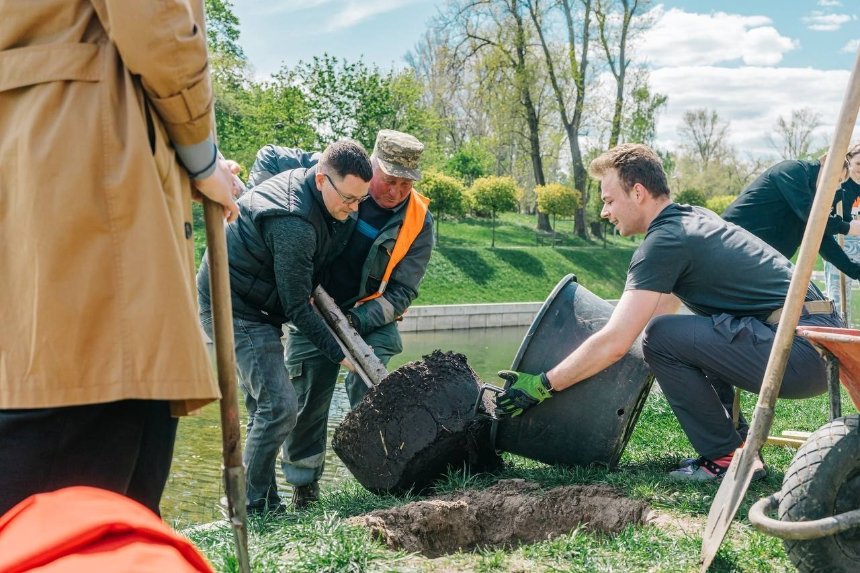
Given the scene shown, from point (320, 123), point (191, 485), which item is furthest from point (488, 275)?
point (191, 485)

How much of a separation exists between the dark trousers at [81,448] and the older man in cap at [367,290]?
9.83 ft

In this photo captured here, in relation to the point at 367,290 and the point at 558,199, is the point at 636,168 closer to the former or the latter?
the point at 367,290

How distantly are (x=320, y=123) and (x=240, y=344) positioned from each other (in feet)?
75.6

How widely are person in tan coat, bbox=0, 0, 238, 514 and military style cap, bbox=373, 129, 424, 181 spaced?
302 cm

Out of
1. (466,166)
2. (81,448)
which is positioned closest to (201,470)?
(81,448)

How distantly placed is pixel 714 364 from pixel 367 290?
202cm

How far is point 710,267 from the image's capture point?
409cm

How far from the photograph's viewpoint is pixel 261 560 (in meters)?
2.94

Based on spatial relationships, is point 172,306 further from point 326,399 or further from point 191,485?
point 191,485

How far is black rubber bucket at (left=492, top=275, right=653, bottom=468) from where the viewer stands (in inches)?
170

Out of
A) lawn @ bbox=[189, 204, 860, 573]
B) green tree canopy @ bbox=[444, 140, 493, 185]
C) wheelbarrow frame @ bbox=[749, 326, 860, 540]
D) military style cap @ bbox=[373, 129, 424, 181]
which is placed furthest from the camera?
green tree canopy @ bbox=[444, 140, 493, 185]

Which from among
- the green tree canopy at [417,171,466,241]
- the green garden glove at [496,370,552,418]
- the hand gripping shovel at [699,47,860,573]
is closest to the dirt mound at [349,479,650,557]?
the green garden glove at [496,370,552,418]

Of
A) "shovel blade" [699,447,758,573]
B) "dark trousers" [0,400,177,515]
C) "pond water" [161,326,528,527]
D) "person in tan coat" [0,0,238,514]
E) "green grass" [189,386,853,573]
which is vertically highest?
"person in tan coat" [0,0,238,514]

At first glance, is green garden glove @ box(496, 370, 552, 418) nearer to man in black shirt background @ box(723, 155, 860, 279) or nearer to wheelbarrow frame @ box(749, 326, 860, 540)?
wheelbarrow frame @ box(749, 326, 860, 540)
